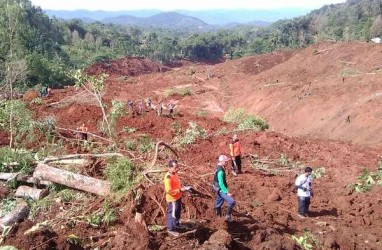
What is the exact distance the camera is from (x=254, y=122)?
67.3 ft

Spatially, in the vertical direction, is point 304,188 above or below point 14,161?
above

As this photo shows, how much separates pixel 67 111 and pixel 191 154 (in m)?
10.8

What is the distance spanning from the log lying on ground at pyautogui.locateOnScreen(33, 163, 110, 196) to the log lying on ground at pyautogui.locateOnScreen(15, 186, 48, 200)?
0.30 metres

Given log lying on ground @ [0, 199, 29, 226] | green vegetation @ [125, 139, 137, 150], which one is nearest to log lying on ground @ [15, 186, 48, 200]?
log lying on ground @ [0, 199, 29, 226]

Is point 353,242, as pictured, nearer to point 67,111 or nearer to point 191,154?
point 191,154

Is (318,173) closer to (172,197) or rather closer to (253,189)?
(253,189)

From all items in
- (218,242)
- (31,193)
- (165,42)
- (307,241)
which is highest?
(218,242)

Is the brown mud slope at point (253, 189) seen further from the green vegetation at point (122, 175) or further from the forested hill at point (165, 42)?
the forested hill at point (165, 42)

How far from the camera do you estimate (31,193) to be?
958cm

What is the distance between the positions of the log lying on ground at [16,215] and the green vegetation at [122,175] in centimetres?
171

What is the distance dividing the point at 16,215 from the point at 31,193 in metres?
1.36

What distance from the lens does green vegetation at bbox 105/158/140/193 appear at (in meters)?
9.08

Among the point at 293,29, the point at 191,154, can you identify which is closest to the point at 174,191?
the point at 191,154

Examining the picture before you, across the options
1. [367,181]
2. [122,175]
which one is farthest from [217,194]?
[367,181]
